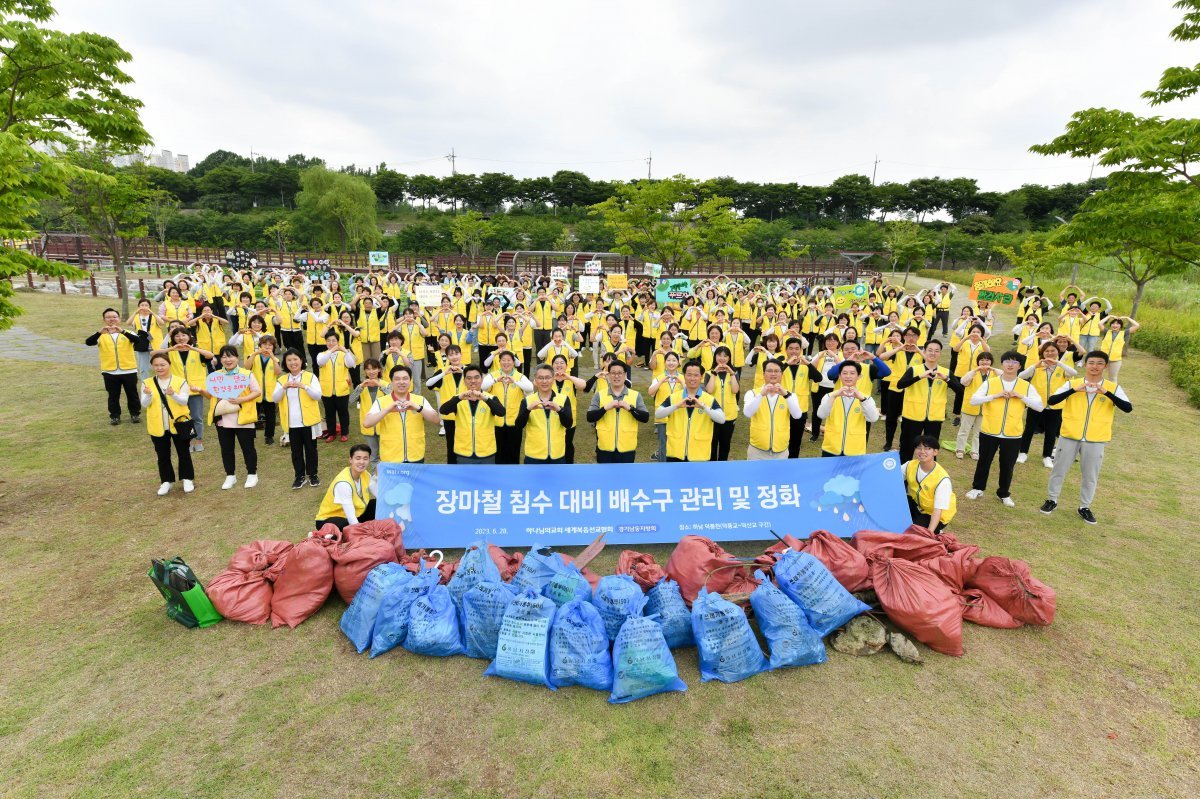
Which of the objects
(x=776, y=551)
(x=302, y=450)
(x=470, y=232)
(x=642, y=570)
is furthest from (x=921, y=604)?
(x=470, y=232)

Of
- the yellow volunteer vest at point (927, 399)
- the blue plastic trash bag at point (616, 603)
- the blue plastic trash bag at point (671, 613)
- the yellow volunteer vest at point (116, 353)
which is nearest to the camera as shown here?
the blue plastic trash bag at point (616, 603)

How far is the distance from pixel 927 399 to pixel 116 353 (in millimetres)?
11798

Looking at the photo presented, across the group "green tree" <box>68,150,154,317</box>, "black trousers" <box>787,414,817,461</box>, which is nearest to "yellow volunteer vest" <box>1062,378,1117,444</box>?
"black trousers" <box>787,414,817,461</box>

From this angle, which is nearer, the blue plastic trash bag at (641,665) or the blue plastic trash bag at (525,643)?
the blue plastic trash bag at (641,665)

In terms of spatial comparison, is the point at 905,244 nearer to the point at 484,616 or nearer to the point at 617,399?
the point at 617,399

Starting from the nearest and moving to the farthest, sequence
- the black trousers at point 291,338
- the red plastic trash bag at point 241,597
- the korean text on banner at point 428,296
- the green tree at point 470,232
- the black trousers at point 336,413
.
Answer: the red plastic trash bag at point 241,597 → the black trousers at point 336,413 → the korean text on banner at point 428,296 → the black trousers at point 291,338 → the green tree at point 470,232

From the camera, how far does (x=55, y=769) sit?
11.3 ft

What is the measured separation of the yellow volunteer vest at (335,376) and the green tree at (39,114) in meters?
2.84

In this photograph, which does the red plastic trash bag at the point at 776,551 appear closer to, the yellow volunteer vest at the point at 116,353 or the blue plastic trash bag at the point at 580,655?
the blue plastic trash bag at the point at 580,655

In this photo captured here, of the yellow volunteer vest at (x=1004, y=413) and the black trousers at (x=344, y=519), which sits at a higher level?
the yellow volunteer vest at (x=1004, y=413)

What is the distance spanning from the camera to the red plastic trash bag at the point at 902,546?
5082 millimetres

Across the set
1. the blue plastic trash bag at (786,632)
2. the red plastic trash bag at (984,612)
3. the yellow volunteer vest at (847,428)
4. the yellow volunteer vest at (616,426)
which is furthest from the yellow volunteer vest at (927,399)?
the blue plastic trash bag at (786,632)

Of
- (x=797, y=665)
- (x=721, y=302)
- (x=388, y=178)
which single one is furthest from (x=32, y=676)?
(x=388, y=178)

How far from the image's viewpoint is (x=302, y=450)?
7508mm
